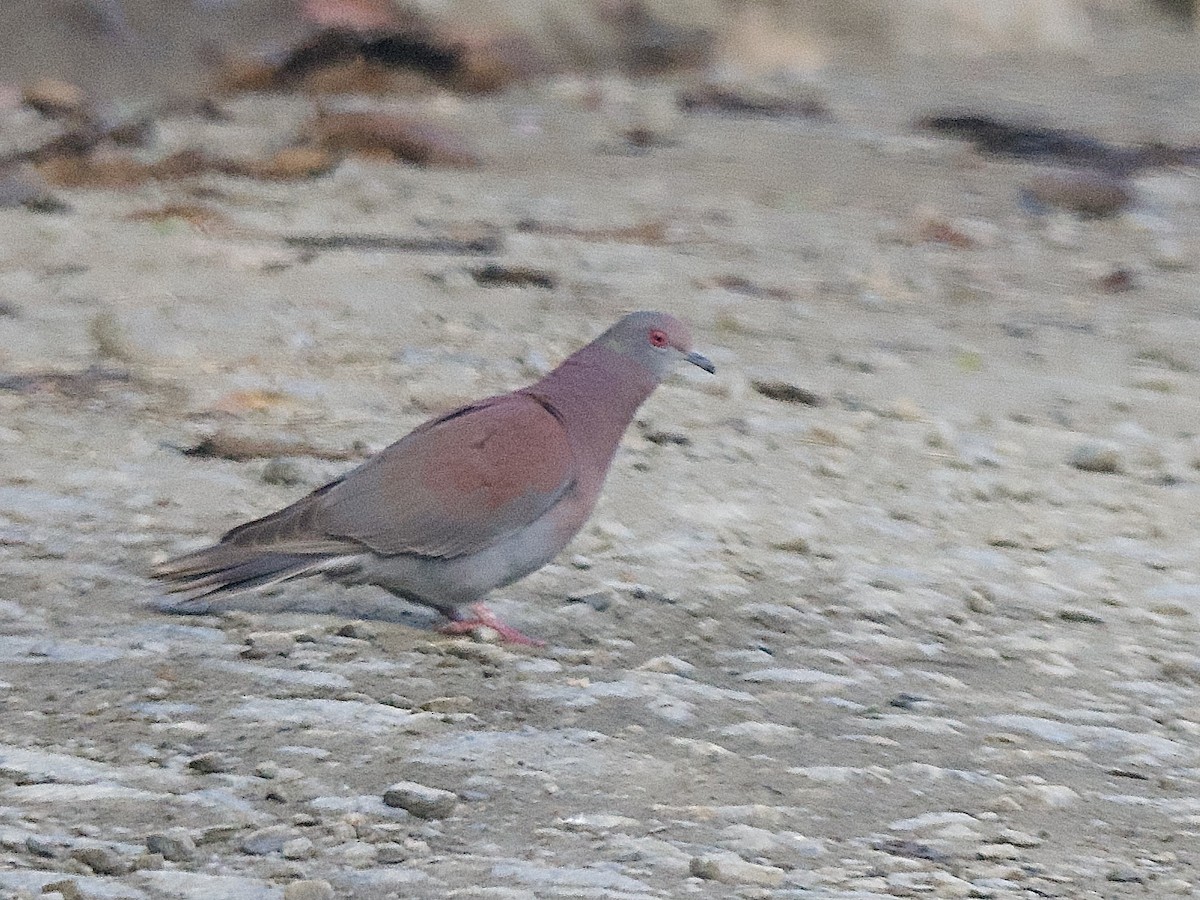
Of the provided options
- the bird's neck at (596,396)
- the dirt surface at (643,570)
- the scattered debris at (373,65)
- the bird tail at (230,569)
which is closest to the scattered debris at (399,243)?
the dirt surface at (643,570)

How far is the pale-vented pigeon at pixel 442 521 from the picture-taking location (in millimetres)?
3795

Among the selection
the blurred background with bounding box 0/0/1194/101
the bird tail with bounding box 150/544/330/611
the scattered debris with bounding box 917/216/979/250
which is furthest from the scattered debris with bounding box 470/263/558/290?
the blurred background with bounding box 0/0/1194/101

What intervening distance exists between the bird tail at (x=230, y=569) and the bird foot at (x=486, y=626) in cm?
31

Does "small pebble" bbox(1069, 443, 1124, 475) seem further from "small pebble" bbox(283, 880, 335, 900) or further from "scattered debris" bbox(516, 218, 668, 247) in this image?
"small pebble" bbox(283, 880, 335, 900)

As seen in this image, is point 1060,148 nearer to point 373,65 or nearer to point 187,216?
point 373,65

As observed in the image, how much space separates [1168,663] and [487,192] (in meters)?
5.24

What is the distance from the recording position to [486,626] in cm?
397

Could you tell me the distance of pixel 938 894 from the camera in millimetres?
2953

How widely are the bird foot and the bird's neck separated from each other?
0.35 metres

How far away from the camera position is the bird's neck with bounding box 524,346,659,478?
411 centimetres

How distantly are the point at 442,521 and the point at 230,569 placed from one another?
1.31 ft

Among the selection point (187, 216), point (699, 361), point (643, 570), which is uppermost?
point (699, 361)

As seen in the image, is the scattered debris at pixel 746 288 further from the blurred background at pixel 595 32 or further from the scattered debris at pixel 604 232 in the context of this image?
the blurred background at pixel 595 32

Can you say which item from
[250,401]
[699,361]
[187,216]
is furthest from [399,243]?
[699,361]
